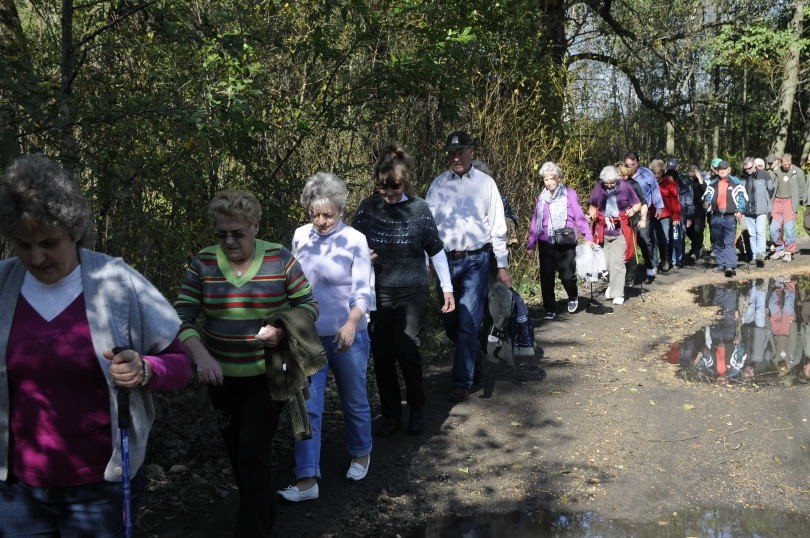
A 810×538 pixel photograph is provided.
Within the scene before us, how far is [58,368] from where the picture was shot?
2.83 meters

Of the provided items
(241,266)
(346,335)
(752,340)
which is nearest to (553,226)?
(752,340)

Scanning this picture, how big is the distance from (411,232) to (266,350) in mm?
2252

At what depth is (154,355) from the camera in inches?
120

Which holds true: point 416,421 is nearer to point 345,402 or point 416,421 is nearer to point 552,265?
point 345,402

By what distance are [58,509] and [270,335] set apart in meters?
1.48

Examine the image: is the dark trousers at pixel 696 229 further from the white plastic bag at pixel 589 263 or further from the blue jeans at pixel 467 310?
the blue jeans at pixel 467 310

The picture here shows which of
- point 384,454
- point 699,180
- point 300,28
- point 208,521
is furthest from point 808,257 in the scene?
point 208,521

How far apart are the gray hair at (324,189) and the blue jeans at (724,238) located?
1153 cm

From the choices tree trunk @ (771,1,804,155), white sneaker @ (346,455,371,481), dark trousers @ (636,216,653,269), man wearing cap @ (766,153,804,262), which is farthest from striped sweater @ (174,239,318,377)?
tree trunk @ (771,1,804,155)

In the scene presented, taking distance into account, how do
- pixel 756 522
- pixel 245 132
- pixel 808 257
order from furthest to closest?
pixel 808 257
pixel 245 132
pixel 756 522

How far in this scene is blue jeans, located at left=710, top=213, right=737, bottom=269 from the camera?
50.3 feet

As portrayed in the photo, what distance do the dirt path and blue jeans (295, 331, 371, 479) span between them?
0.77 ft

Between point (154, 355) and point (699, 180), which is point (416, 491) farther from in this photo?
point (699, 180)

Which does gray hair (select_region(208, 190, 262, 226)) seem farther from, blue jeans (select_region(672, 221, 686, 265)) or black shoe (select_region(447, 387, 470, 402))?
blue jeans (select_region(672, 221, 686, 265))
